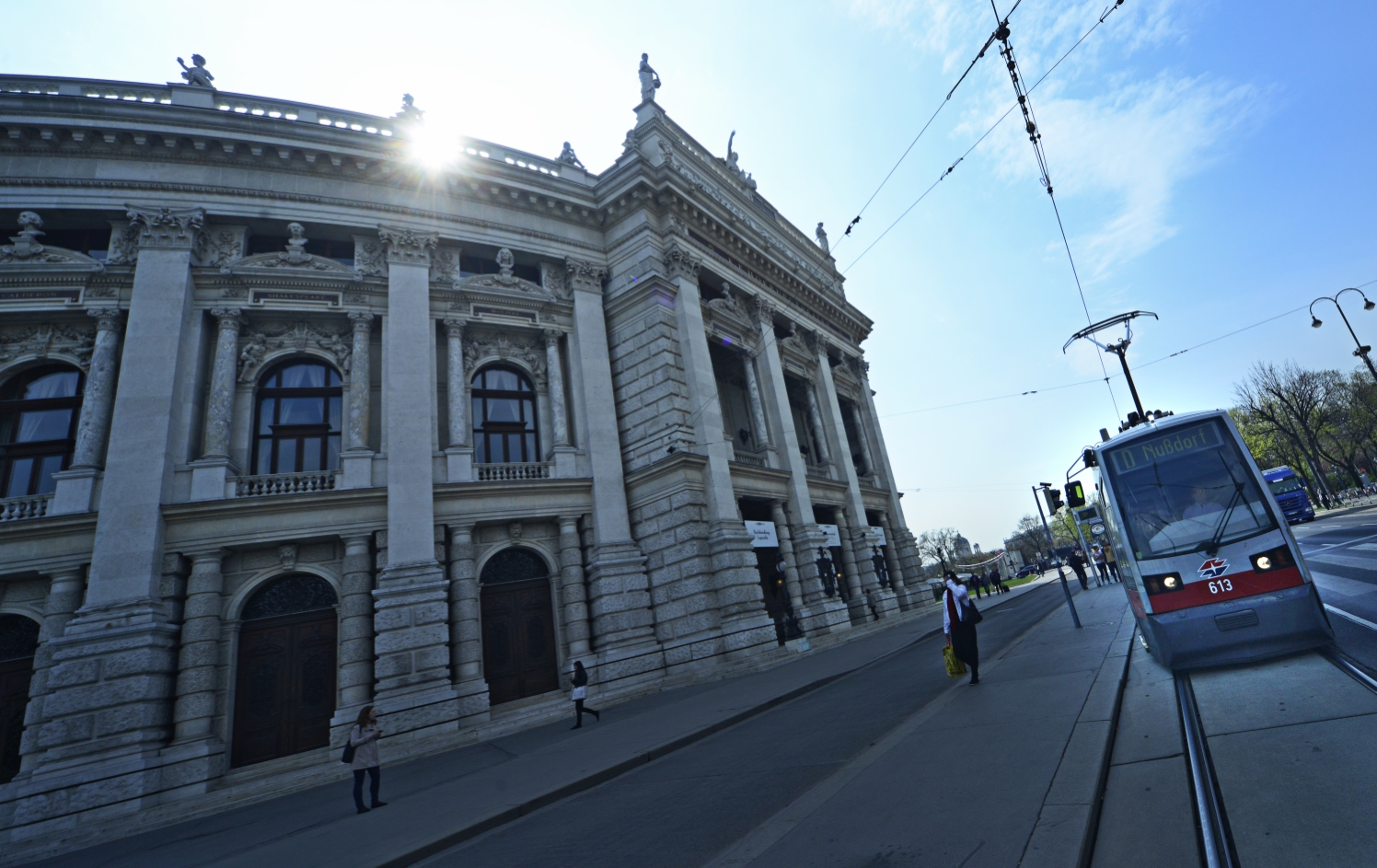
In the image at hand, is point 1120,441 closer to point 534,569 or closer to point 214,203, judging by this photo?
point 534,569

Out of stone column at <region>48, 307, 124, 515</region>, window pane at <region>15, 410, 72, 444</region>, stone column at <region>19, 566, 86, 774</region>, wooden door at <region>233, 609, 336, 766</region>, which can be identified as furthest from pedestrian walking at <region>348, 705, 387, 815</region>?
window pane at <region>15, 410, 72, 444</region>

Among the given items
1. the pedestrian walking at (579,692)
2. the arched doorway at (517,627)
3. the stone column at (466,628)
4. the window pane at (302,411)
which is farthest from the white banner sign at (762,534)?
the window pane at (302,411)

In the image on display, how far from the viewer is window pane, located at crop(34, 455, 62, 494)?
1421 centimetres

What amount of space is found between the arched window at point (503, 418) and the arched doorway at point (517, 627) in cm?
314

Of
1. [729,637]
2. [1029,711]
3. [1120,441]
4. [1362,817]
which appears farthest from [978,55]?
[729,637]

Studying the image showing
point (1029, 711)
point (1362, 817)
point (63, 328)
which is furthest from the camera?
point (63, 328)

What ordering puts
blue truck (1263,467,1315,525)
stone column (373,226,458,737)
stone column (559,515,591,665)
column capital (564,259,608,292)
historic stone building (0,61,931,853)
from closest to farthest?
1. historic stone building (0,61,931,853)
2. stone column (373,226,458,737)
3. stone column (559,515,591,665)
4. column capital (564,259,608,292)
5. blue truck (1263,467,1315,525)

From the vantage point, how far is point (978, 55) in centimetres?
898

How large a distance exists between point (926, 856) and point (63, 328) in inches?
864

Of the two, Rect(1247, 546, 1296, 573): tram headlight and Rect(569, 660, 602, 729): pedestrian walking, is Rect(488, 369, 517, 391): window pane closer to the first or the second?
Rect(569, 660, 602, 729): pedestrian walking

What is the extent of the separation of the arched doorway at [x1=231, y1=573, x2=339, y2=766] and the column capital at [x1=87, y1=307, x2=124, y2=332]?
308 inches

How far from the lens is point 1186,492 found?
311 inches

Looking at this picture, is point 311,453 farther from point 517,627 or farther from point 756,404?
point 756,404

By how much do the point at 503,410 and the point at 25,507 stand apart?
11.1m
